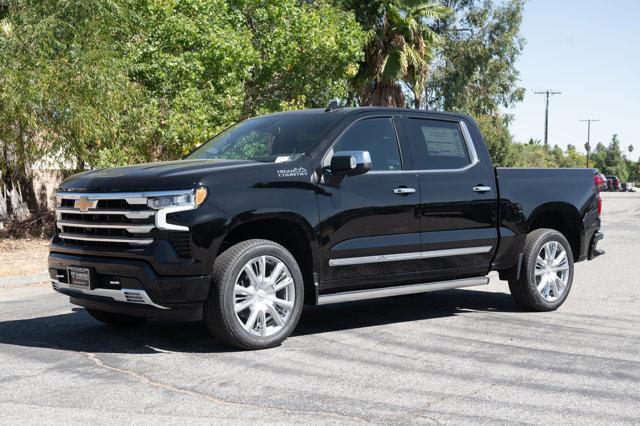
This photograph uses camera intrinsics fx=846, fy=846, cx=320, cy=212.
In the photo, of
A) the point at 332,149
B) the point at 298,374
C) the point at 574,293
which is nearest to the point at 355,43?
the point at 574,293

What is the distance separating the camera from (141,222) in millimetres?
6215

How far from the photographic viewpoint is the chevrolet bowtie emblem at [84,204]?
654 centimetres

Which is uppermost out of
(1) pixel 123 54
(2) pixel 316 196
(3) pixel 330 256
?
(1) pixel 123 54

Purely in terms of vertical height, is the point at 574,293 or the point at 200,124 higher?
the point at 200,124

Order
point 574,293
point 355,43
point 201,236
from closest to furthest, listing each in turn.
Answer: point 201,236 < point 574,293 < point 355,43

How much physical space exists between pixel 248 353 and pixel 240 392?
1147 millimetres

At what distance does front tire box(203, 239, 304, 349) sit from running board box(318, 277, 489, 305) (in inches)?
15.0

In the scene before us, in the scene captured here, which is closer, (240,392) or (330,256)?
(240,392)

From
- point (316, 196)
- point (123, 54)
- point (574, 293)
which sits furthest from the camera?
point (123, 54)

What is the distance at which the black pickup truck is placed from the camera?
622 centimetres

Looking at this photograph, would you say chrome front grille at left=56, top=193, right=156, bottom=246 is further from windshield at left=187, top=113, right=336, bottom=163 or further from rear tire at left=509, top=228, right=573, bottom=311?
rear tire at left=509, top=228, right=573, bottom=311

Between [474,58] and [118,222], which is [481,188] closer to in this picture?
[118,222]

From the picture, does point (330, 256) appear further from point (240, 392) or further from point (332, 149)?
point (240, 392)

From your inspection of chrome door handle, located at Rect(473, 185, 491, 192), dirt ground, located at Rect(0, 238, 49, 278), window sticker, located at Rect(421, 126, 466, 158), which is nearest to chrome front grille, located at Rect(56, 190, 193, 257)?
window sticker, located at Rect(421, 126, 466, 158)
